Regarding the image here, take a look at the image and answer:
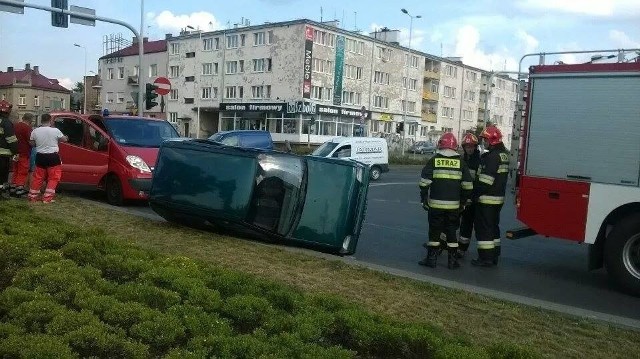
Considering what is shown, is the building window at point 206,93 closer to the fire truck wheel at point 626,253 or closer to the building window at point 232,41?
the building window at point 232,41

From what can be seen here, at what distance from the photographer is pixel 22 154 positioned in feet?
42.0

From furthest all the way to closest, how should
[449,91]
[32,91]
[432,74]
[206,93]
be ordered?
[32,91], [449,91], [432,74], [206,93]

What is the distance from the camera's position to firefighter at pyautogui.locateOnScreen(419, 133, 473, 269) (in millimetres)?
8312

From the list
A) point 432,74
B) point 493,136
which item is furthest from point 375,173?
point 432,74

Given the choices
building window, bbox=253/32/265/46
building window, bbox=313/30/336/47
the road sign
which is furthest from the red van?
building window, bbox=253/32/265/46

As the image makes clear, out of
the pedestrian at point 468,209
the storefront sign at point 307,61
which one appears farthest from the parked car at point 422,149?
the pedestrian at point 468,209

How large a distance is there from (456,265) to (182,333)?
5.01 metres

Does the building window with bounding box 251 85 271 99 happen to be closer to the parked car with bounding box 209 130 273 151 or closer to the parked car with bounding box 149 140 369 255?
the parked car with bounding box 209 130 273 151

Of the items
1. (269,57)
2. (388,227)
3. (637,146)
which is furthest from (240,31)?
(637,146)

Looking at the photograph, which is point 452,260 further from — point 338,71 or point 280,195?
point 338,71

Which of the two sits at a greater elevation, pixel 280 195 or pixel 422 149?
pixel 280 195

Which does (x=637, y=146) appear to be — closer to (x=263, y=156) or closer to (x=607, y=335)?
(x=607, y=335)

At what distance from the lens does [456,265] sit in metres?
8.56

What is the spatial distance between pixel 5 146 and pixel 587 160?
9.90m
